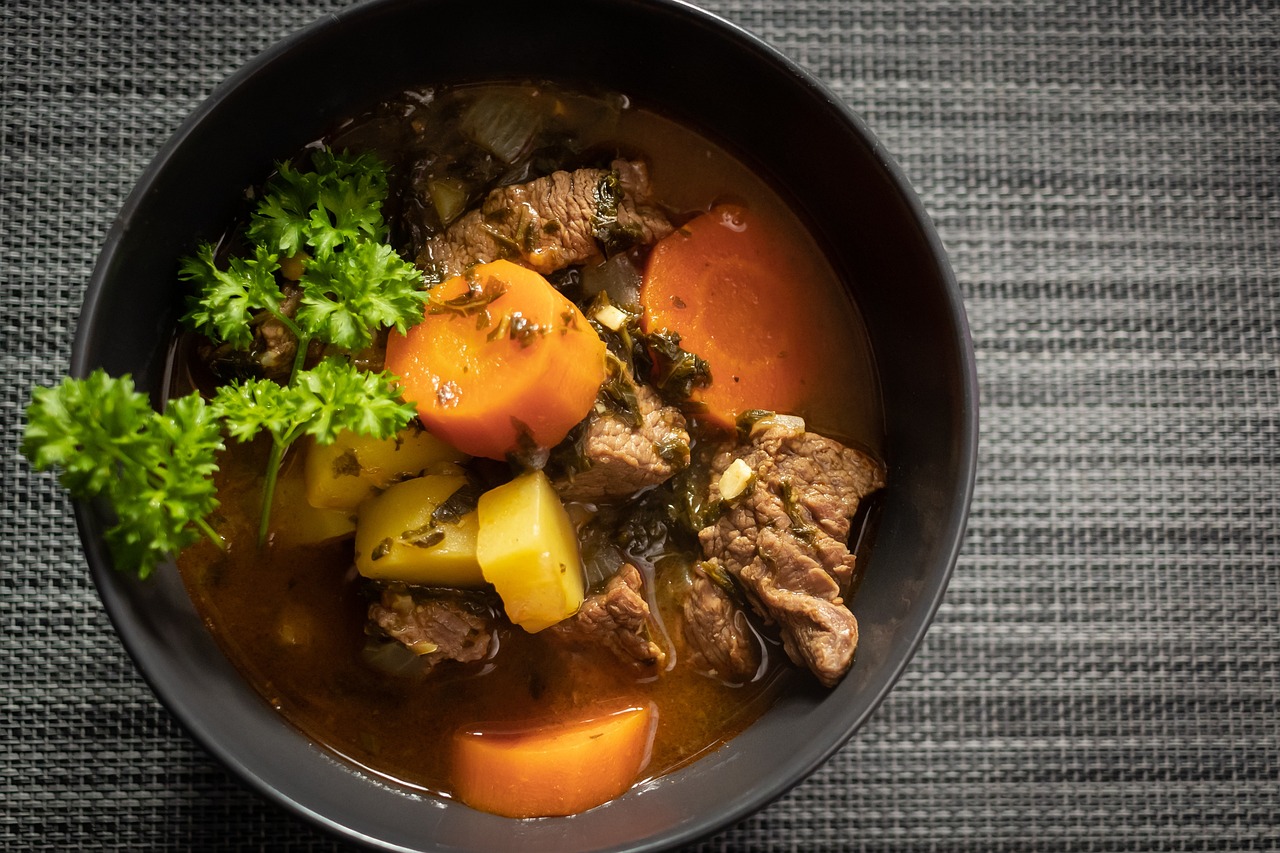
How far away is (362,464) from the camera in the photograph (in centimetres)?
222

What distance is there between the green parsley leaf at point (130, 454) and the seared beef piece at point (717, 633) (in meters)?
1.08

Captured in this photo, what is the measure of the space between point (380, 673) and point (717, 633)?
807 millimetres

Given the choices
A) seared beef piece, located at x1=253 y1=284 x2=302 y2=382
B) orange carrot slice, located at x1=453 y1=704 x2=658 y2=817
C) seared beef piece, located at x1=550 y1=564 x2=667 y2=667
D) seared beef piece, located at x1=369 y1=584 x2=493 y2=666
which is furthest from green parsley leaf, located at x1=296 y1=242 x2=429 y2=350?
orange carrot slice, located at x1=453 y1=704 x2=658 y2=817

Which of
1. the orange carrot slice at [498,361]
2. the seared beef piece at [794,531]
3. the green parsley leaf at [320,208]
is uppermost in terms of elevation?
the green parsley leaf at [320,208]

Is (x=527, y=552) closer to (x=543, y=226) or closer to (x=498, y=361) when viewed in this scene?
(x=498, y=361)

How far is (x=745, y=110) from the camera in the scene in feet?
7.94

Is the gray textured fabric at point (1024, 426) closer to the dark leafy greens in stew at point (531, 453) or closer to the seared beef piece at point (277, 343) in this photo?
the dark leafy greens in stew at point (531, 453)

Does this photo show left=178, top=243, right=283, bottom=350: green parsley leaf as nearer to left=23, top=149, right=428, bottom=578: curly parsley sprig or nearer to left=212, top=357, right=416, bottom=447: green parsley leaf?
left=23, top=149, right=428, bottom=578: curly parsley sprig

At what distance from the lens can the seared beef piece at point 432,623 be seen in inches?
89.5

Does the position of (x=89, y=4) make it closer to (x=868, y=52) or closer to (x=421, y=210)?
(x=421, y=210)

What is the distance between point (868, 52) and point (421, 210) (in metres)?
1.32

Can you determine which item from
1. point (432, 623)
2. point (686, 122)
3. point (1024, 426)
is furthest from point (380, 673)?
point (1024, 426)

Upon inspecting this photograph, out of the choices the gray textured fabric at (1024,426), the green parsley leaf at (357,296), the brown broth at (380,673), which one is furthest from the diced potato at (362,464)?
the gray textured fabric at (1024,426)

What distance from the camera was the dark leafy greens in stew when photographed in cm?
220
